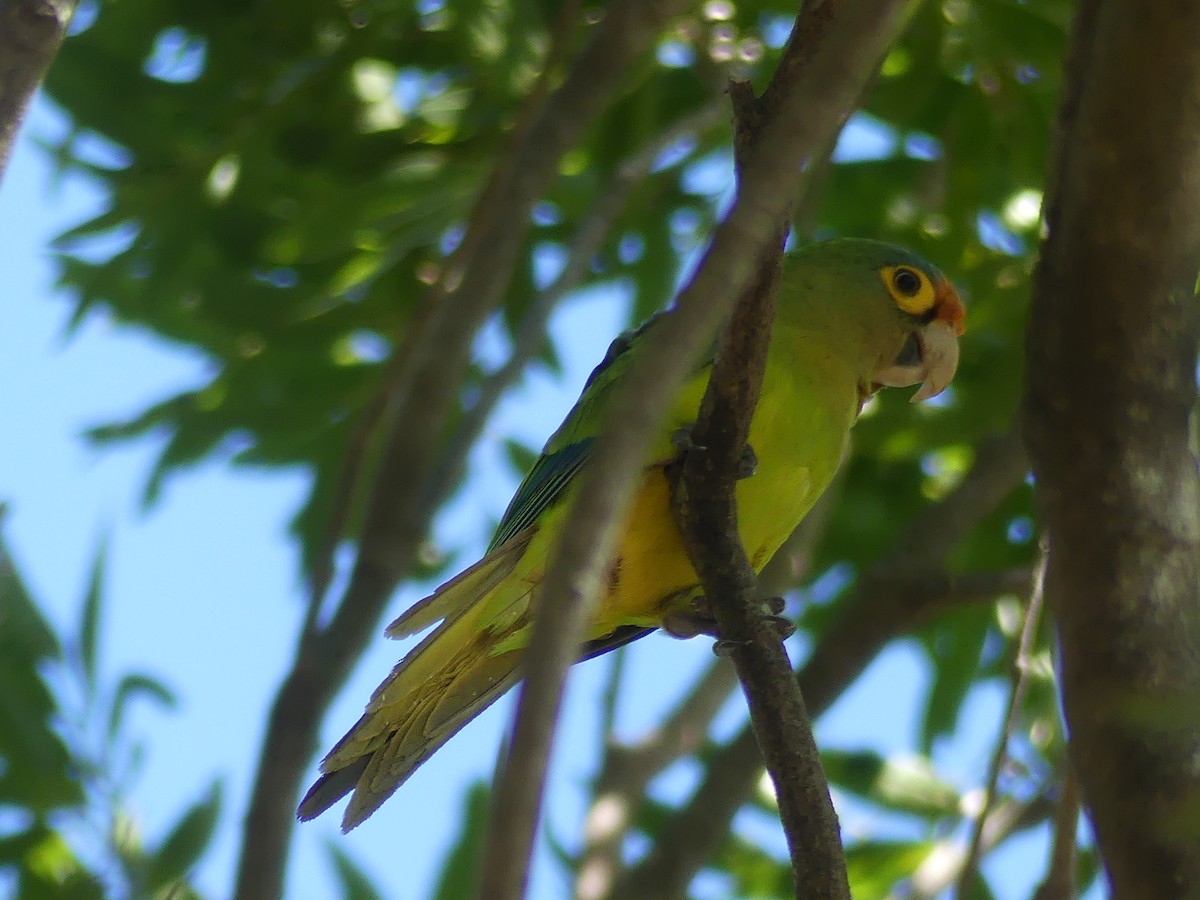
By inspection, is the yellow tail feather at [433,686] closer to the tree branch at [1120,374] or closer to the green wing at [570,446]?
the green wing at [570,446]

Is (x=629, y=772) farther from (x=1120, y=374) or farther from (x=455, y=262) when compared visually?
(x=1120, y=374)

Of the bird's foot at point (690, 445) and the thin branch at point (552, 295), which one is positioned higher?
the bird's foot at point (690, 445)

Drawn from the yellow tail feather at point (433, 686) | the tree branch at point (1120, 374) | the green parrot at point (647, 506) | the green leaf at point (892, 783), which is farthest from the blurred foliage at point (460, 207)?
the tree branch at point (1120, 374)

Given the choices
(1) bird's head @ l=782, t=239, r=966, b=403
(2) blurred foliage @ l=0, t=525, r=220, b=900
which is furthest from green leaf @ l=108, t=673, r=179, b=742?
(1) bird's head @ l=782, t=239, r=966, b=403

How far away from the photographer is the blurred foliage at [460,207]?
11.5 ft

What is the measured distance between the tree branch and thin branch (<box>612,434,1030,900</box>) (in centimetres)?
129

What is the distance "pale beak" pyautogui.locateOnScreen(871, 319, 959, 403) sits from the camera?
3463mm

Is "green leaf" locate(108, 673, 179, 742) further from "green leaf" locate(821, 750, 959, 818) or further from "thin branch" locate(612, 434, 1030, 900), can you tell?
"green leaf" locate(821, 750, 959, 818)

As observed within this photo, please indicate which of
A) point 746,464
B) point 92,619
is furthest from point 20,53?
point 92,619

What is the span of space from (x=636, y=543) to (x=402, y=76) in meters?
1.78

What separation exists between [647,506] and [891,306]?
1.07 metres

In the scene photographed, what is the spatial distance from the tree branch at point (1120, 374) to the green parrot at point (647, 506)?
62 cm

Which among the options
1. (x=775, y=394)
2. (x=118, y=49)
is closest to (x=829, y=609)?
(x=775, y=394)

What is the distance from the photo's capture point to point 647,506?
2768 millimetres
